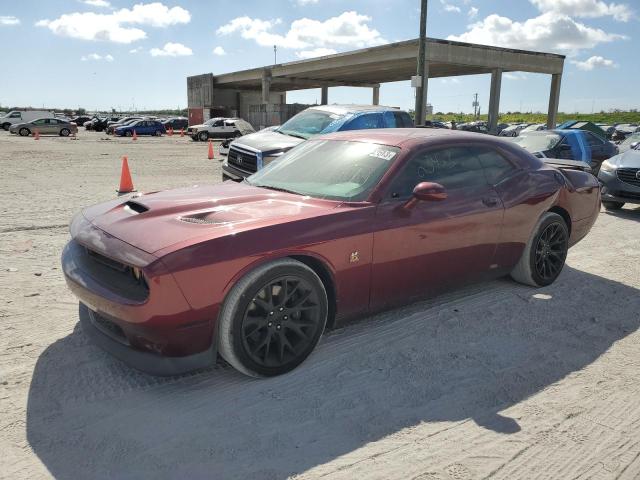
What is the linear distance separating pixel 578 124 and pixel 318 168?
17713mm

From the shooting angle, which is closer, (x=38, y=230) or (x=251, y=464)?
(x=251, y=464)

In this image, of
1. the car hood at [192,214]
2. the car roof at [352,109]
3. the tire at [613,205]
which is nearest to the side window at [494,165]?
the car hood at [192,214]

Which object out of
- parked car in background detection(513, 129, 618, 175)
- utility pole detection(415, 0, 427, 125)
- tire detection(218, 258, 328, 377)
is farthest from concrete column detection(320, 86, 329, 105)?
tire detection(218, 258, 328, 377)

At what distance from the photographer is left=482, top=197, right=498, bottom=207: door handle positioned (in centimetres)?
442

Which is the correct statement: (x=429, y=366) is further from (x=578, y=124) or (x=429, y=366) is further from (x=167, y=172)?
(x=578, y=124)

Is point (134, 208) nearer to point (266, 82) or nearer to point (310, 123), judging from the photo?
point (310, 123)

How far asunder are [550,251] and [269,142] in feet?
17.9

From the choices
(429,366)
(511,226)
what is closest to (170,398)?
(429,366)

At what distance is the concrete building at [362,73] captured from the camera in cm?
2945

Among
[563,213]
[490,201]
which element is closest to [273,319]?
[490,201]

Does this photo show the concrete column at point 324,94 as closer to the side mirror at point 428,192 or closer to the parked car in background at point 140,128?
the parked car in background at point 140,128

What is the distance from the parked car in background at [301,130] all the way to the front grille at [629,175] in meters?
3.81

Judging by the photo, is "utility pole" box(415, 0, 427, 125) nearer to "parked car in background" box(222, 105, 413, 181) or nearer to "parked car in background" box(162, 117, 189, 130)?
"parked car in background" box(222, 105, 413, 181)

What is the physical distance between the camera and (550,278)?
517cm
